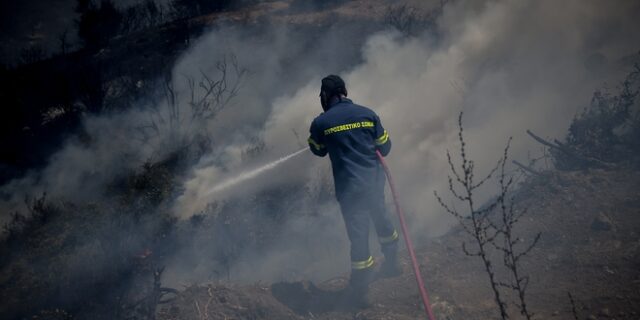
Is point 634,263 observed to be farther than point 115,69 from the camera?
No

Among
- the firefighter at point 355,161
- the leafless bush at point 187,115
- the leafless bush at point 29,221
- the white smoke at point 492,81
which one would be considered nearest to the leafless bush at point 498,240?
the firefighter at point 355,161

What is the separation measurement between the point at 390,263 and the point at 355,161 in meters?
1.36

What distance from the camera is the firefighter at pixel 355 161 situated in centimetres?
361

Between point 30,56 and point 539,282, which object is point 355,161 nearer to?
point 539,282

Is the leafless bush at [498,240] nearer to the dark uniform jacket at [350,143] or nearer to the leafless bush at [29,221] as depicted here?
the dark uniform jacket at [350,143]

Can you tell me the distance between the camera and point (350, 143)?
11.9ft

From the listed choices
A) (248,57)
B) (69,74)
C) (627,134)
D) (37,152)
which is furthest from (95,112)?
(627,134)

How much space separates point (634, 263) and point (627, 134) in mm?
3157

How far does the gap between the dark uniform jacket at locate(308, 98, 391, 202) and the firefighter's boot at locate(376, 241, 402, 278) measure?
70cm

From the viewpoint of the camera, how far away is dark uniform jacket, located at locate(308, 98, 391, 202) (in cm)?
360

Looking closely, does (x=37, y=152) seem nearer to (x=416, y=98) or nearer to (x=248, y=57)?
(x=248, y=57)

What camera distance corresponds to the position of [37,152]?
25.6 feet

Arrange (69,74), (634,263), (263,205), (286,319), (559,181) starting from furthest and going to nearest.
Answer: (69,74)
(263,205)
(559,181)
(286,319)
(634,263)

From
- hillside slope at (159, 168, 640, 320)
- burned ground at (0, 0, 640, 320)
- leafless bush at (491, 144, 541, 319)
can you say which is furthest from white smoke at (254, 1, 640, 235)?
hillside slope at (159, 168, 640, 320)
